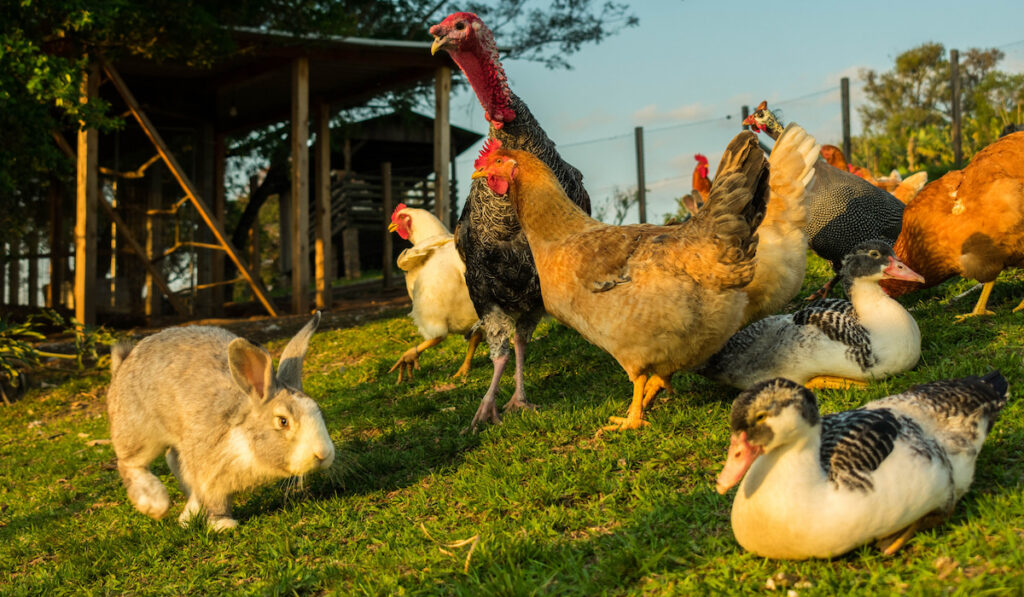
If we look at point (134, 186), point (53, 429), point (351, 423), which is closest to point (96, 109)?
point (53, 429)

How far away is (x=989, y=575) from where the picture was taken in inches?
102

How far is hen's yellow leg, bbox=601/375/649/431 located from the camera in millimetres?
4680

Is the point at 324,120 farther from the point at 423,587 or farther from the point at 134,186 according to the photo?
the point at 423,587

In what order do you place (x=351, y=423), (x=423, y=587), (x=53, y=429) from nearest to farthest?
1. (x=423, y=587)
2. (x=351, y=423)
3. (x=53, y=429)

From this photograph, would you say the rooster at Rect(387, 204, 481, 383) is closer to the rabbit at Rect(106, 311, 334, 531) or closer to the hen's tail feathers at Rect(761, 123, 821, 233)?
the rabbit at Rect(106, 311, 334, 531)

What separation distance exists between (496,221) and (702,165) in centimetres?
1007

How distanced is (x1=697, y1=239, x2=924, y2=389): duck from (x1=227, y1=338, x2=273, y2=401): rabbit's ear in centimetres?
264

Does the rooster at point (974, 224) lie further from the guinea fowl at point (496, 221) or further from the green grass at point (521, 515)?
the guinea fowl at point (496, 221)

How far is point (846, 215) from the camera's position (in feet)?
22.7

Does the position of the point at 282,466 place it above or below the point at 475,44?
below

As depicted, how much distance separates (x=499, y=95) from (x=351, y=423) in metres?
2.76

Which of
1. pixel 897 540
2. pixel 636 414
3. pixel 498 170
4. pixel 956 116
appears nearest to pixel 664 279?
pixel 636 414

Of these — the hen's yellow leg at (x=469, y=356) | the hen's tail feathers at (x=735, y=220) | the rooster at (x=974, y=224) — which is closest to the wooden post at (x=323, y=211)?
the hen's yellow leg at (x=469, y=356)

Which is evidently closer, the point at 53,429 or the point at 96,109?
the point at 53,429
